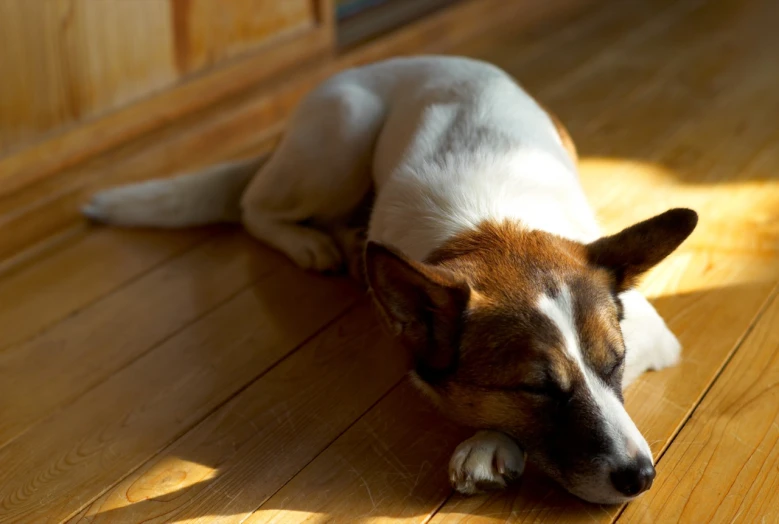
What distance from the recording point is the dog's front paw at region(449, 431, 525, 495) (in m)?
1.85

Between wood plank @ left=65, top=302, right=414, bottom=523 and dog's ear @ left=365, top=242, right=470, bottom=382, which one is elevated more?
dog's ear @ left=365, top=242, right=470, bottom=382

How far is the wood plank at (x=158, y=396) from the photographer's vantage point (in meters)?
2.00

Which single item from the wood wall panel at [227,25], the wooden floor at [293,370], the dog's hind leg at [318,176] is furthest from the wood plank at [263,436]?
the wood wall panel at [227,25]

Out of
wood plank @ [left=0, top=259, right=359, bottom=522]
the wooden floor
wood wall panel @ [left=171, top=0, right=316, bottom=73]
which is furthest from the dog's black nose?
wood wall panel @ [left=171, top=0, right=316, bottom=73]

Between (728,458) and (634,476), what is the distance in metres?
0.38

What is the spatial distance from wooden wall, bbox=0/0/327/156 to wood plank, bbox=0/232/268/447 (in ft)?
1.51

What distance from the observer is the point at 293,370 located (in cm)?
231

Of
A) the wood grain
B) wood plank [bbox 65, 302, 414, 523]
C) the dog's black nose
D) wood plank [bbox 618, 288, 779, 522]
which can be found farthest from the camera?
the wood grain

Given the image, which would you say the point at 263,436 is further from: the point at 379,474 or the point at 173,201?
the point at 173,201

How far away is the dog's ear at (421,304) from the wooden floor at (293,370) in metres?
0.26

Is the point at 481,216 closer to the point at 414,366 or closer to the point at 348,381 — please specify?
the point at 414,366

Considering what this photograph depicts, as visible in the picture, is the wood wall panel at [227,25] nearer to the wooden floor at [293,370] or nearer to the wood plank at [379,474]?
the wooden floor at [293,370]

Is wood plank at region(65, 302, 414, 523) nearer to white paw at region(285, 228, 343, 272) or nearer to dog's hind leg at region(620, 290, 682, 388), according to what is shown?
white paw at region(285, 228, 343, 272)

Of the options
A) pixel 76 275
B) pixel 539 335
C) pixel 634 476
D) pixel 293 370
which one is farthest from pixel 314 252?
pixel 634 476
